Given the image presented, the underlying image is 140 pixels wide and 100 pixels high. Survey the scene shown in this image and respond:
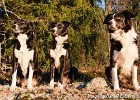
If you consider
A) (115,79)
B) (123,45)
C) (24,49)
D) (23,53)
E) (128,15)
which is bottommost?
(115,79)

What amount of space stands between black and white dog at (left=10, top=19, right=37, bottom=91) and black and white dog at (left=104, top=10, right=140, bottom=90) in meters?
2.68

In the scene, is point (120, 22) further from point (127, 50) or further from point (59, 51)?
point (59, 51)

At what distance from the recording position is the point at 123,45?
375 inches

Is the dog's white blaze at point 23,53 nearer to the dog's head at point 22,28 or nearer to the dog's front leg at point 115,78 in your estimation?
the dog's head at point 22,28

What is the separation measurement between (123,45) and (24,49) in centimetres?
323

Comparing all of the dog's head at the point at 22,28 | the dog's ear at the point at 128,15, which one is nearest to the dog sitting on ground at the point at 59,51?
the dog's head at the point at 22,28

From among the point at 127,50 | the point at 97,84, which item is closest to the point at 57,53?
the point at 97,84

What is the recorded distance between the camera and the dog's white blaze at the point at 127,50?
9453 mm

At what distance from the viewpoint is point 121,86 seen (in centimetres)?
1007

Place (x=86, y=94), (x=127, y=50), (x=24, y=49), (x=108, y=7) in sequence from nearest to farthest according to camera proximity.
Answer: (x=86, y=94) → (x=127, y=50) → (x=24, y=49) → (x=108, y=7)

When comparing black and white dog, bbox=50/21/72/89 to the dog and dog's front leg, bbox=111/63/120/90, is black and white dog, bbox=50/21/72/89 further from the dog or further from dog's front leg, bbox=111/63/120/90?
dog's front leg, bbox=111/63/120/90

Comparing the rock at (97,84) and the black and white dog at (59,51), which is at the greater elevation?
the black and white dog at (59,51)

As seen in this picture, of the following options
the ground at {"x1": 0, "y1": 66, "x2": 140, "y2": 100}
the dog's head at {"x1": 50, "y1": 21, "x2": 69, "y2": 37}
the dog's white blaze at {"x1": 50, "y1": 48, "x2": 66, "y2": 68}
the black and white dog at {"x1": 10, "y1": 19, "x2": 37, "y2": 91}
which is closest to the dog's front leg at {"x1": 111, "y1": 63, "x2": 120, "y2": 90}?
the ground at {"x1": 0, "y1": 66, "x2": 140, "y2": 100}

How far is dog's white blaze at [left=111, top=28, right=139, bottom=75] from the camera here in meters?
9.45
